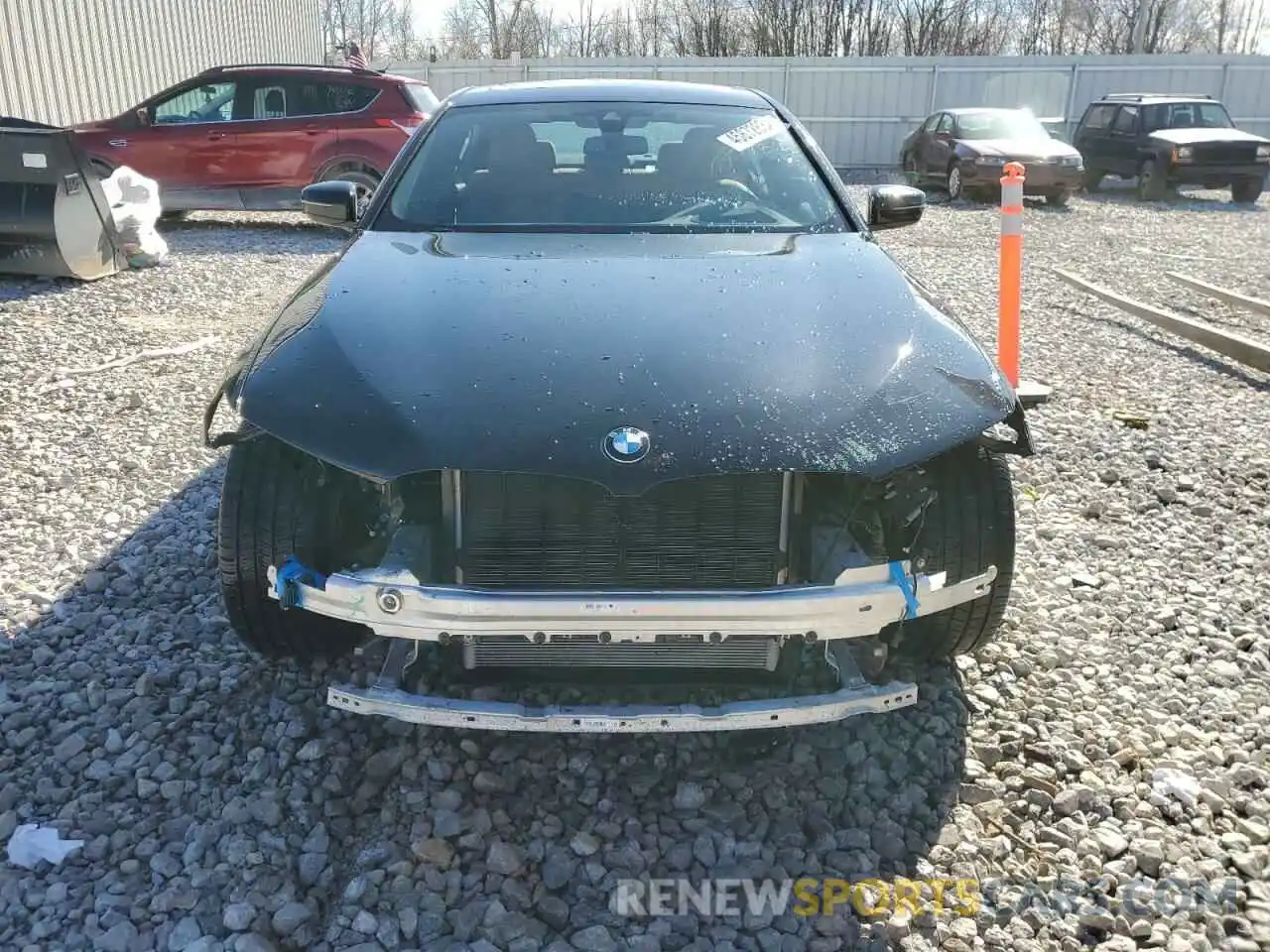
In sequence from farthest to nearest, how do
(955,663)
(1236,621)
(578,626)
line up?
(1236,621), (955,663), (578,626)

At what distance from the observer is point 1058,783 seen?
2.49m

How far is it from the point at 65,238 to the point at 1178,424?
24.0 feet

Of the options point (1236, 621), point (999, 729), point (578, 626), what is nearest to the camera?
point (578, 626)

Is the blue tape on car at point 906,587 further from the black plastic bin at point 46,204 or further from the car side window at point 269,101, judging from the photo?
the car side window at point 269,101

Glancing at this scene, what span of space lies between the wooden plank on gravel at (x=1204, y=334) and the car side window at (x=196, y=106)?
876cm

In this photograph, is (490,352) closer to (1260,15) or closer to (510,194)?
(510,194)

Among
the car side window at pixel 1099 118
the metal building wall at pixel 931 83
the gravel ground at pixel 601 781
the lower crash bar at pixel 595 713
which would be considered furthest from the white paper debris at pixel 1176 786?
the metal building wall at pixel 931 83

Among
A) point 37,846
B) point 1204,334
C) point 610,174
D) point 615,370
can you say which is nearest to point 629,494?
point 615,370

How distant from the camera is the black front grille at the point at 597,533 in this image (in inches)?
87.2

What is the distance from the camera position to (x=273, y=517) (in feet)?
7.86

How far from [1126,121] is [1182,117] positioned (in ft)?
2.67

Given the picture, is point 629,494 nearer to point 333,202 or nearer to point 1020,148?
point 333,202

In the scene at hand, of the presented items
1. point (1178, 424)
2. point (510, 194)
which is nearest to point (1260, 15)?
point (1178, 424)

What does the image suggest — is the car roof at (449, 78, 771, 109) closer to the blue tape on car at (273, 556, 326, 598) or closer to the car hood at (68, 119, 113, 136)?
the blue tape on car at (273, 556, 326, 598)
